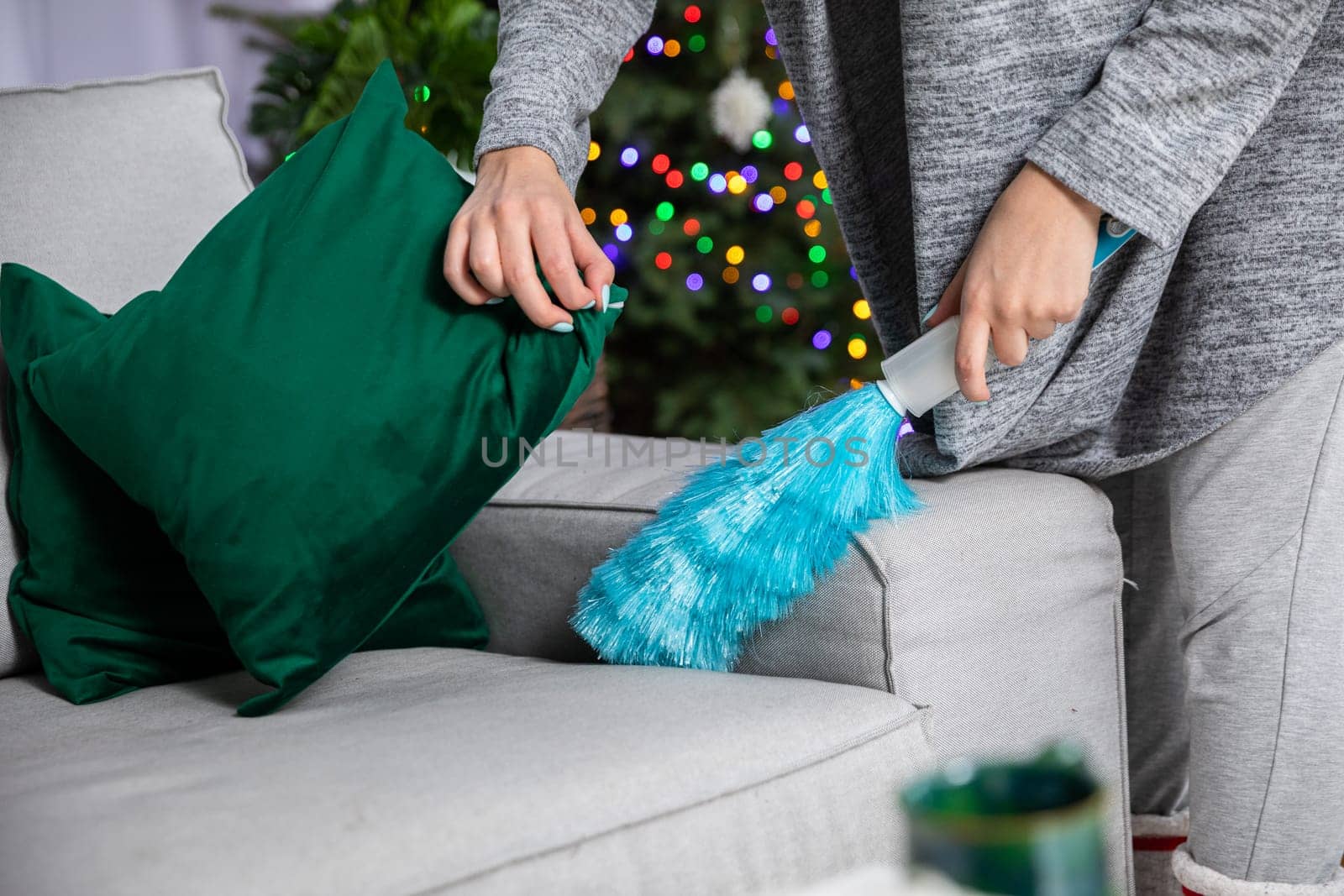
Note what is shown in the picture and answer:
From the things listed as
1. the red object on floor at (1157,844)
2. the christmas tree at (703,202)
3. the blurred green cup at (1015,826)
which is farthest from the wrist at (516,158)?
the christmas tree at (703,202)

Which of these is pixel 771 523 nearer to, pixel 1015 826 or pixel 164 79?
pixel 1015 826

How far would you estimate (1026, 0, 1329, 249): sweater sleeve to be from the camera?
751 millimetres

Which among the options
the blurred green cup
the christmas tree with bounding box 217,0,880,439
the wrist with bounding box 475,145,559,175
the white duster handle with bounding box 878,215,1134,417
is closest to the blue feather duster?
the white duster handle with bounding box 878,215,1134,417

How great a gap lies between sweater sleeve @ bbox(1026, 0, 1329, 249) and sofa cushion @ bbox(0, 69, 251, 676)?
33.3 inches

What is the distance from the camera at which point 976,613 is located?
0.83 m

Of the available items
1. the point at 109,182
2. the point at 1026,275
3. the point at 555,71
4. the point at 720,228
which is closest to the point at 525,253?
the point at 555,71

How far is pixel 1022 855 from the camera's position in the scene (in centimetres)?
25

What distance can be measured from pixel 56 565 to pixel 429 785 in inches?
19.7

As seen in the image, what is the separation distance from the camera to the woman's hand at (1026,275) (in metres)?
0.77

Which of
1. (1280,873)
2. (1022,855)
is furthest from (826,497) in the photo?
(1022,855)

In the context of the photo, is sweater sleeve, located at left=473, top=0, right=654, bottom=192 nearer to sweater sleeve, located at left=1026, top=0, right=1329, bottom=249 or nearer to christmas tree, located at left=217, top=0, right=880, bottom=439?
sweater sleeve, located at left=1026, top=0, right=1329, bottom=249

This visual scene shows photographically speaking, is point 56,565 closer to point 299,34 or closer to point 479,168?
point 479,168

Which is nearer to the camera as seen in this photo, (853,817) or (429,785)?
(429,785)

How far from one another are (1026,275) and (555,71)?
1.40 feet
